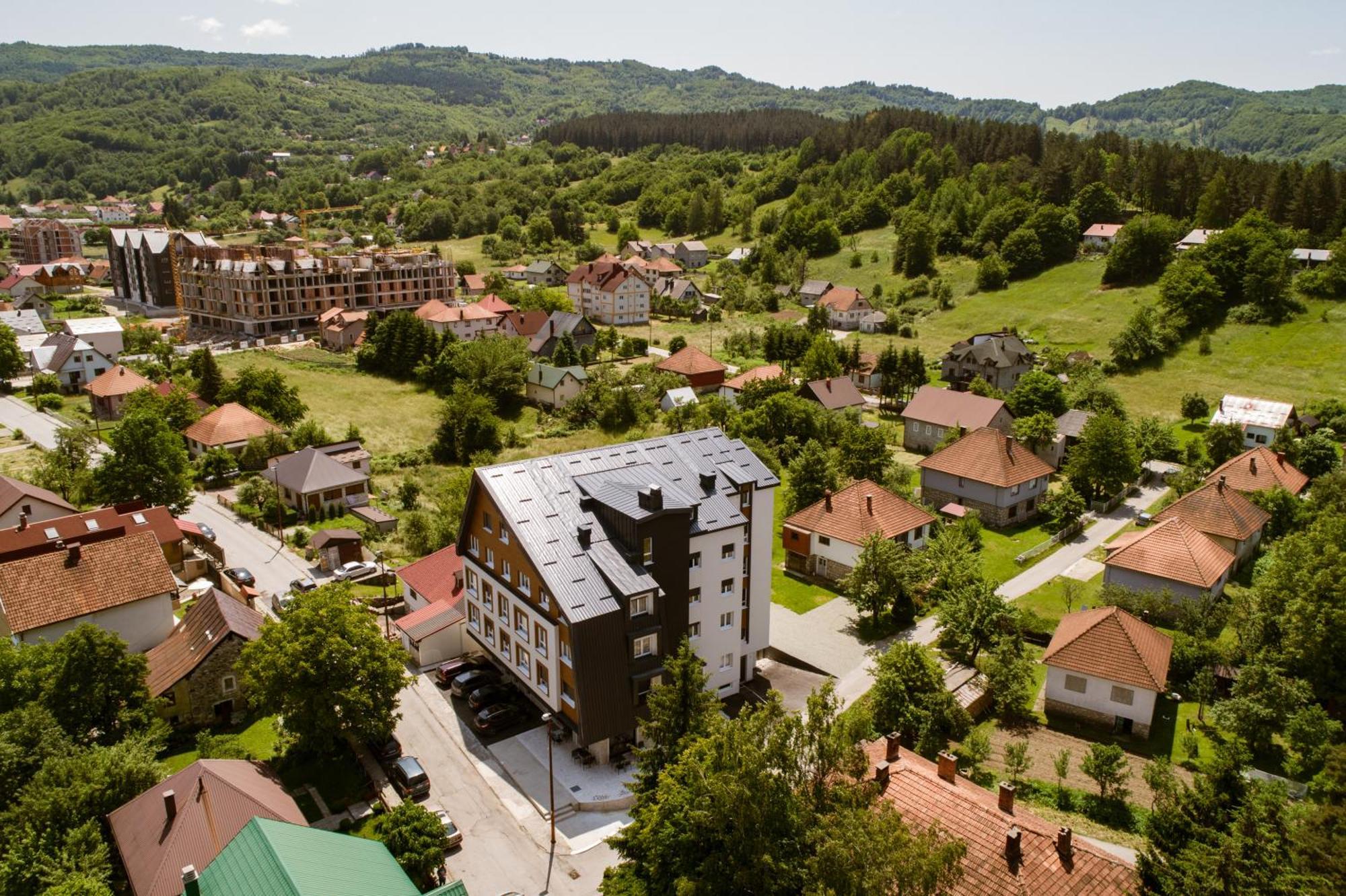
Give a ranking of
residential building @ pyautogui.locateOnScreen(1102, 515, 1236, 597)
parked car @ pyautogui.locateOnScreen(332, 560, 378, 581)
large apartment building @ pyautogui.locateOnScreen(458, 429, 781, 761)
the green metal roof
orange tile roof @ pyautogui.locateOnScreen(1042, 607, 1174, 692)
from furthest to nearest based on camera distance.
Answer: parked car @ pyautogui.locateOnScreen(332, 560, 378, 581) < residential building @ pyautogui.locateOnScreen(1102, 515, 1236, 597) < orange tile roof @ pyautogui.locateOnScreen(1042, 607, 1174, 692) < large apartment building @ pyautogui.locateOnScreen(458, 429, 781, 761) < the green metal roof

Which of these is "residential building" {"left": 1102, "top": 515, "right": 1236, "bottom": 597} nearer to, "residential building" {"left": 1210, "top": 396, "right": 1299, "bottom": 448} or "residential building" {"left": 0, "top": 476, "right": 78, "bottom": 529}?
"residential building" {"left": 1210, "top": 396, "right": 1299, "bottom": 448}

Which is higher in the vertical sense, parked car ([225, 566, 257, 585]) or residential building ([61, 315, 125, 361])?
residential building ([61, 315, 125, 361])

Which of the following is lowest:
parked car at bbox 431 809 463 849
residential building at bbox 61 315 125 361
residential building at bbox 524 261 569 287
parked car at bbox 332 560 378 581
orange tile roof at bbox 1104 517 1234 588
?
parked car at bbox 431 809 463 849

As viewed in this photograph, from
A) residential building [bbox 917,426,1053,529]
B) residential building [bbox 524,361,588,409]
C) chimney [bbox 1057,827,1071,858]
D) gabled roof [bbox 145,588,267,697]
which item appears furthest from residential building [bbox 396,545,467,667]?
residential building [bbox 524,361,588,409]

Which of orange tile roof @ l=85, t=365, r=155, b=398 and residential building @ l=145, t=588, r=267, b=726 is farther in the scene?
orange tile roof @ l=85, t=365, r=155, b=398

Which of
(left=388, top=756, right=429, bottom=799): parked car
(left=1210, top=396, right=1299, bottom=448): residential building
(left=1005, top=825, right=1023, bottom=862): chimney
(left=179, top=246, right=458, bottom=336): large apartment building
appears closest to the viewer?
(left=1005, top=825, right=1023, bottom=862): chimney

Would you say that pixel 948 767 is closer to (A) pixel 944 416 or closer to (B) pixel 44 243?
(A) pixel 944 416

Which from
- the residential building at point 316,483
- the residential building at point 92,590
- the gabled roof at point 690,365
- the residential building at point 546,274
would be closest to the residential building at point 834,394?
the gabled roof at point 690,365
